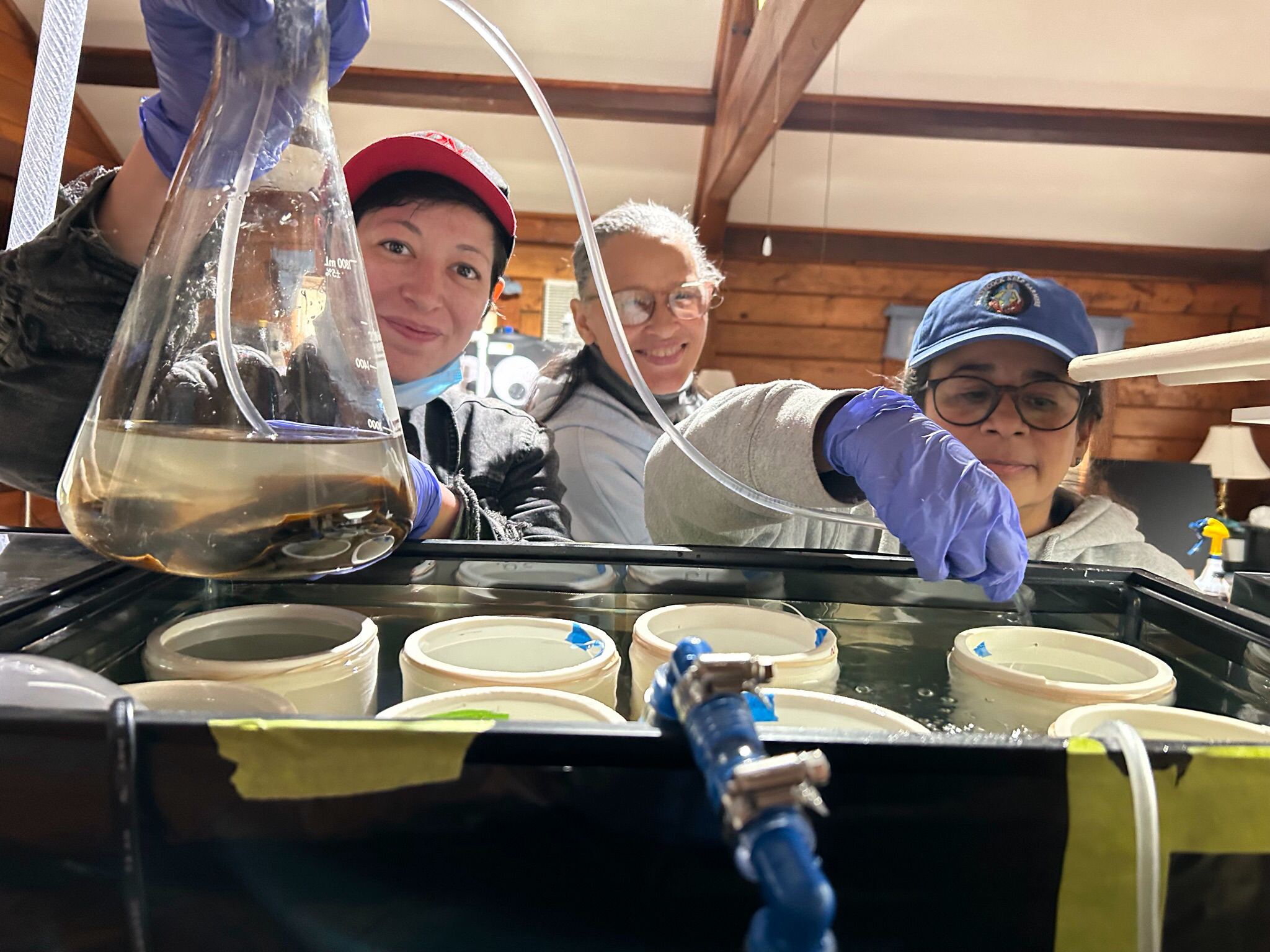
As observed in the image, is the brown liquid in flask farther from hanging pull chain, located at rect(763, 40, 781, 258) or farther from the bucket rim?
hanging pull chain, located at rect(763, 40, 781, 258)

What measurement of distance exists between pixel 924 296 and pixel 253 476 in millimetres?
5062

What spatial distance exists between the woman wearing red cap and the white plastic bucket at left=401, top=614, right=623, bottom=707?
0.64 ft

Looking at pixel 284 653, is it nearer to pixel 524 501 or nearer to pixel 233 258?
pixel 233 258

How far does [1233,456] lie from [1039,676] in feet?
16.7

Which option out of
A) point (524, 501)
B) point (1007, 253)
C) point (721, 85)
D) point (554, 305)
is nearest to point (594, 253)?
point (524, 501)

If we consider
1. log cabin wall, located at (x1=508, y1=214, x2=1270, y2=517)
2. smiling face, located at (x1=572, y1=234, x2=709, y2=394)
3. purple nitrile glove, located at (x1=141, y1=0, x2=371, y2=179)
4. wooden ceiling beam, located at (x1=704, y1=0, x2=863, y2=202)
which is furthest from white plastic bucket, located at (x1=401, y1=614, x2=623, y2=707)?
log cabin wall, located at (x1=508, y1=214, x2=1270, y2=517)

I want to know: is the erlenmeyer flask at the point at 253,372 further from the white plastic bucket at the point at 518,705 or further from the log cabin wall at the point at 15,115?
the log cabin wall at the point at 15,115

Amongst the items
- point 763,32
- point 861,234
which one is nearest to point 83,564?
point 763,32

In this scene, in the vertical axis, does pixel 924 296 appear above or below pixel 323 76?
above

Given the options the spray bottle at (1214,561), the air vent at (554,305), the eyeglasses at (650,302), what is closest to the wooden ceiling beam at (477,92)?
the air vent at (554,305)

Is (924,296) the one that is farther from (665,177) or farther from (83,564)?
(83,564)

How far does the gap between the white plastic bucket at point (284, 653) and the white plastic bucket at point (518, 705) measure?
70mm

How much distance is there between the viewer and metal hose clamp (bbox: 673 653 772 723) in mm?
266

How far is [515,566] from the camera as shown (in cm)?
64
